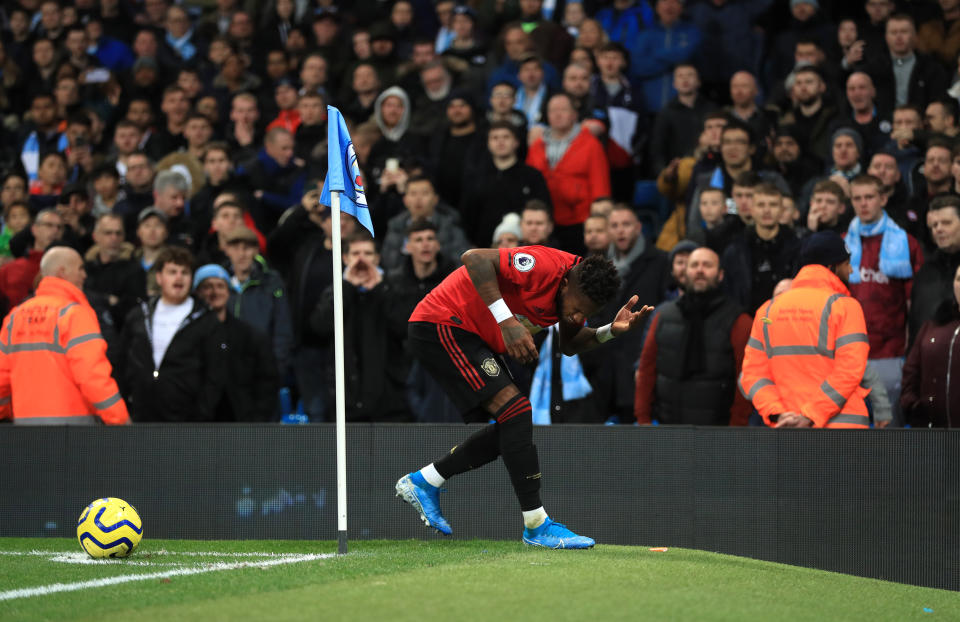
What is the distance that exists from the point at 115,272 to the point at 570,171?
506 centimetres

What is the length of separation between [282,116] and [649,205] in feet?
16.9

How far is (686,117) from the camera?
15.3 meters

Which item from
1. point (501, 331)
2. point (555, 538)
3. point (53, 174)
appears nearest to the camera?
point (501, 331)

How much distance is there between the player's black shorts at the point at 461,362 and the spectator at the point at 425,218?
4.80 meters

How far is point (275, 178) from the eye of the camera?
15.9 metres

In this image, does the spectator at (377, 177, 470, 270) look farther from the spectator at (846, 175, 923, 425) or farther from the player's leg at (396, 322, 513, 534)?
the player's leg at (396, 322, 513, 534)

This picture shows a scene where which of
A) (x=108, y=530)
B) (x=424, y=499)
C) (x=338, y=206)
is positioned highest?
(x=338, y=206)

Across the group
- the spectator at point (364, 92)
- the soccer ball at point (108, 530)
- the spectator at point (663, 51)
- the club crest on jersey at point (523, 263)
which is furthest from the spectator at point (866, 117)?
the soccer ball at point (108, 530)

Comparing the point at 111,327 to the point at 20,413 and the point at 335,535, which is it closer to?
the point at 20,413

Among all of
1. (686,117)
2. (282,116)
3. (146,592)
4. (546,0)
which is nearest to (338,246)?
(146,592)

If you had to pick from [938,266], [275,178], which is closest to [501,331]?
[938,266]

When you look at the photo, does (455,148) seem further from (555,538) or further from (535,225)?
(555,538)

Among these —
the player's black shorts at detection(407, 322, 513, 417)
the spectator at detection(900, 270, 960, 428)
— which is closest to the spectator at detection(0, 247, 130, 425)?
the player's black shorts at detection(407, 322, 513, 417)

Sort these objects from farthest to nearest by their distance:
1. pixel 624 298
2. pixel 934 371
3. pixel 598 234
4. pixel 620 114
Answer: pixel 620 114
pixel 598 234
pixel 624 298
pixel 934 371
